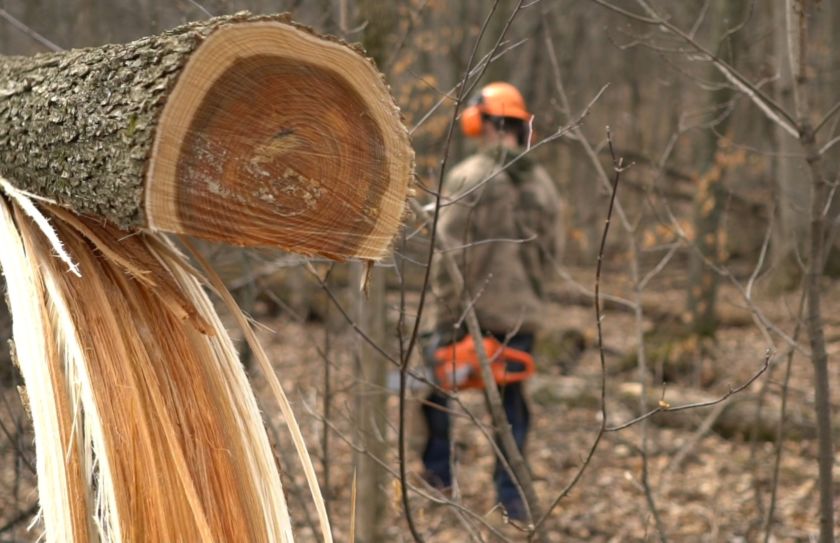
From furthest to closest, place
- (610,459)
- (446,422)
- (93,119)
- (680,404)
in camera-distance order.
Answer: (680,404) < (610,459) < (446,422) < (93,119)

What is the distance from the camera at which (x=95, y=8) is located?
7906 mm

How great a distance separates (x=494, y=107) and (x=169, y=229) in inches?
128

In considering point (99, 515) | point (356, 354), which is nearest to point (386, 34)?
point (356, 354)

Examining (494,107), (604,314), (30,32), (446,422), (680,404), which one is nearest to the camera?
(604,314)

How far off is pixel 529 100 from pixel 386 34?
8490 mm

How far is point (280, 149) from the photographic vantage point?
1.85 metres

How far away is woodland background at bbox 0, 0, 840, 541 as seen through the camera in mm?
3350

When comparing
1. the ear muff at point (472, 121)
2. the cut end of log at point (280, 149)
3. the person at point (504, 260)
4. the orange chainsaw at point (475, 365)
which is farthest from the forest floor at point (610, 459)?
Answer: the ear muff at point (472, 121)

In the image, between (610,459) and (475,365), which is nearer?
(475,365)

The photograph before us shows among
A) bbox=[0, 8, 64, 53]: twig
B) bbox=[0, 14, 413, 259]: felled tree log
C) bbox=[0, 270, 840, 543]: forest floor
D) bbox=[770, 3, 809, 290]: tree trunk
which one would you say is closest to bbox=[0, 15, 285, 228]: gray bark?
bbox=[0, 14, 413, 259]: felled tree log

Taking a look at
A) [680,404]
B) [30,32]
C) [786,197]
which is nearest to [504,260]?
[680,404]

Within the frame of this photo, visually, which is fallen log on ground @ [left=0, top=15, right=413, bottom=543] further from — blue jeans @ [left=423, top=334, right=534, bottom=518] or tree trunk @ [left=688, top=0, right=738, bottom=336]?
tree trunk @ [left=688, top=0, right=738, bottom=336]

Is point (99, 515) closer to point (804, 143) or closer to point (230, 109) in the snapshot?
point (230, 109)

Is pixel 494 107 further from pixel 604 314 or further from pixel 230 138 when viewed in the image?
pixel 230 138
